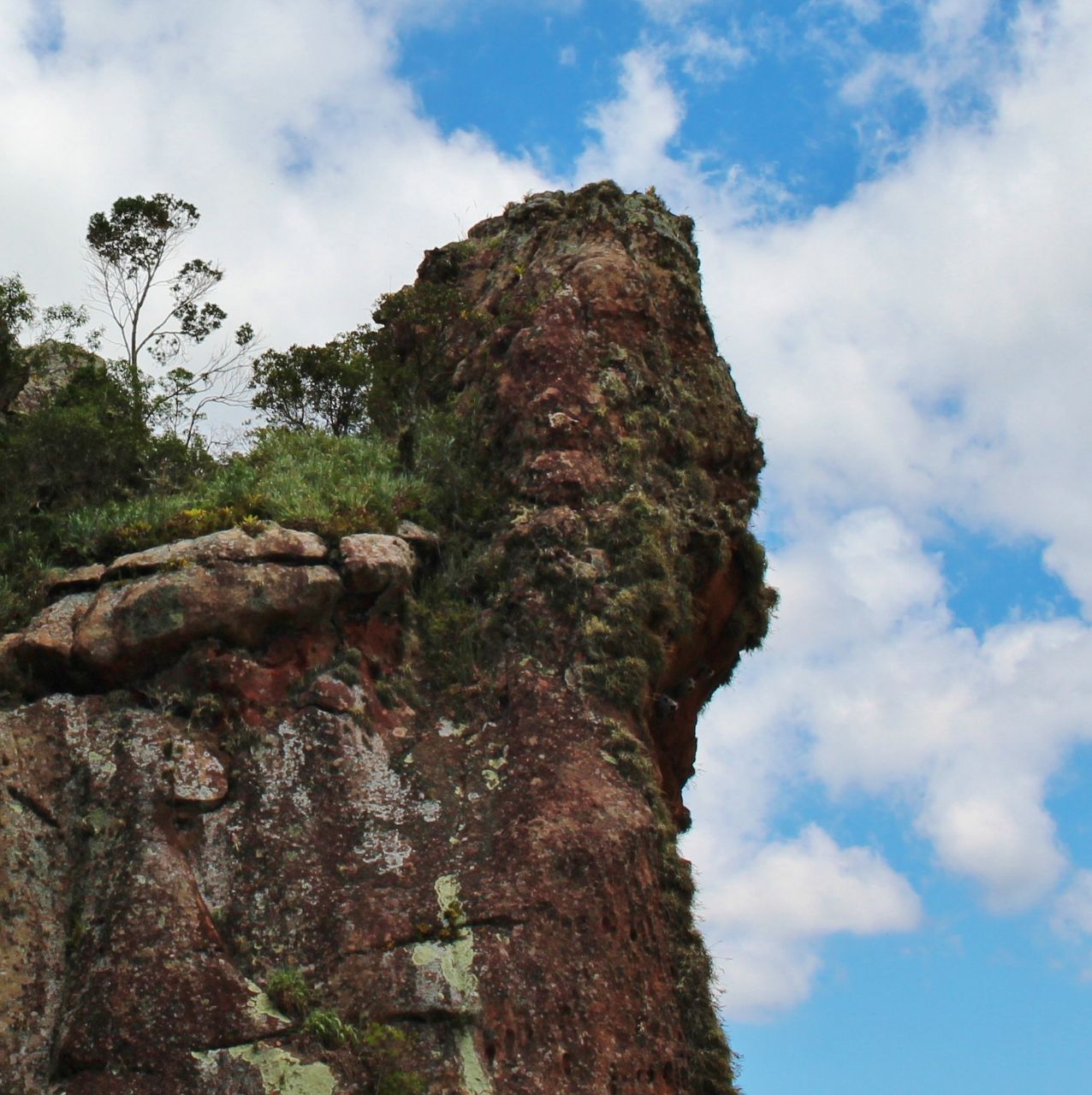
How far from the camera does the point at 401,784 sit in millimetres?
13844

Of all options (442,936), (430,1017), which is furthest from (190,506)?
(430,1017)

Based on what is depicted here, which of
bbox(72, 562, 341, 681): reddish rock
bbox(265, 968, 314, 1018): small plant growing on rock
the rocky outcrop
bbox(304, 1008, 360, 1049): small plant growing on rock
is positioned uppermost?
the rocky outcrop

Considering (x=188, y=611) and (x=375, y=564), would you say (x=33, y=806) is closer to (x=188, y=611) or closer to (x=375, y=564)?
(x=188, y=611)

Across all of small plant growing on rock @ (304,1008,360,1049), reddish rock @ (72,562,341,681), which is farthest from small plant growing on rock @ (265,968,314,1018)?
reddish rock @ (72,562,341,681)

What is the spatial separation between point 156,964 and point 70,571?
5.59 m

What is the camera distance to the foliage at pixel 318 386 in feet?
82.4

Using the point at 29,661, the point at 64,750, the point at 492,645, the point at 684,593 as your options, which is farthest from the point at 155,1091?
the point at 684,593

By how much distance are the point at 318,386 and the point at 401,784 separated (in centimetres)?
1331

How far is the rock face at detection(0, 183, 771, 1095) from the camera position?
38.5 ft

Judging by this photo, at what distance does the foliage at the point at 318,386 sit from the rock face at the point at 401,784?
23.6 feet

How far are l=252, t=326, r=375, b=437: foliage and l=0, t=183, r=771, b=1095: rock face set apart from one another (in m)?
7.19

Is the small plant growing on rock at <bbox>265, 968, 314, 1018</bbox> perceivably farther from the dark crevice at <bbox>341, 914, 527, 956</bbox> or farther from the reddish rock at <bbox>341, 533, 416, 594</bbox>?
the reddish rock at <bbox>341, 533, 416, 594</bbox>

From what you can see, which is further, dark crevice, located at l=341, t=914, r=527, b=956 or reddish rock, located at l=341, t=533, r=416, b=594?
reddish rock, located at l=341, t=533, r=416, b=594

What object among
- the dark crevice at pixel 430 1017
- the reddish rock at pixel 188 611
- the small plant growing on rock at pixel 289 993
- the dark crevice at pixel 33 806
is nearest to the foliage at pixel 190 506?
the reddish rock at pixel 188 611
